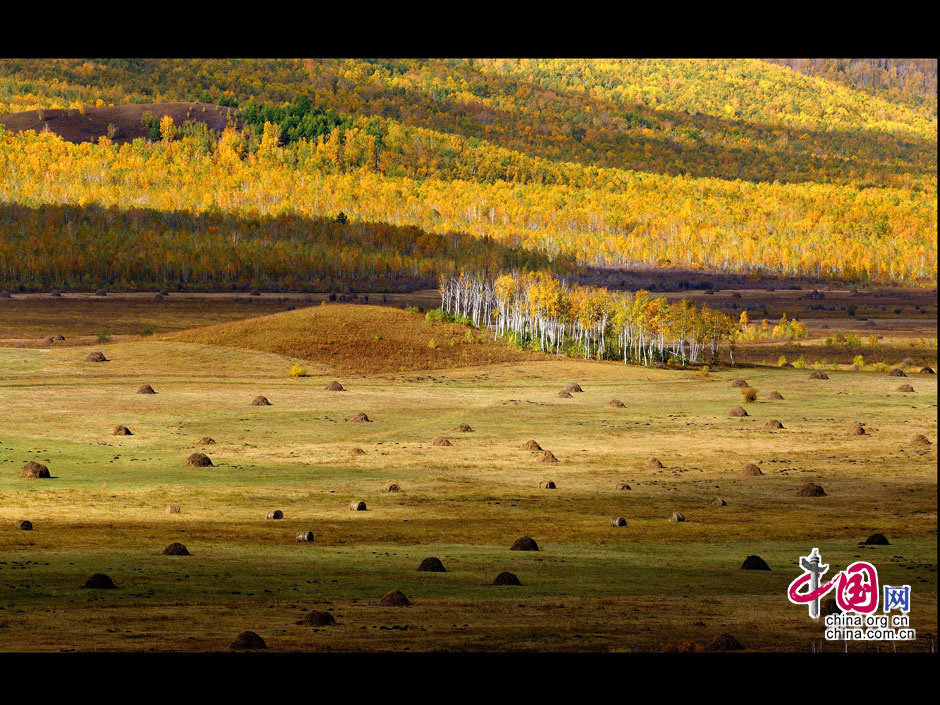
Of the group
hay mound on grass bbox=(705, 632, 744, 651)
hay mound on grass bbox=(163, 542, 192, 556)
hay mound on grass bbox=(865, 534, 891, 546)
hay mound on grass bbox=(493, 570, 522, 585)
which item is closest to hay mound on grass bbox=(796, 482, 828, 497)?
hay mound on grass bbox=(865, 534, 891, 546)

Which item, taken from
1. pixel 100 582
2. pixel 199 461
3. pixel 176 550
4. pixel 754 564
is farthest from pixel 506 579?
pixel 199 461

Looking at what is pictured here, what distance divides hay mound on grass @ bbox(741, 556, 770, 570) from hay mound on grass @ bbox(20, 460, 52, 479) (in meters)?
27.2

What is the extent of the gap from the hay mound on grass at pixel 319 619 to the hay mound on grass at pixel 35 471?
84.4 ft

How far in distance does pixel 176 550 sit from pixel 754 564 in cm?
1421

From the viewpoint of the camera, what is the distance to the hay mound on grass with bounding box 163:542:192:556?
33.6 metres

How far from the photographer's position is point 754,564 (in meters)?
32.9

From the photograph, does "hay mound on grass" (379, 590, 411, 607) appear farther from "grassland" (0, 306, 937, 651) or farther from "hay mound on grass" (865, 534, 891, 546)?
"hay mound on grass" (865, 534, 891, 546)

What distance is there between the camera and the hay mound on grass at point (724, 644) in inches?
936

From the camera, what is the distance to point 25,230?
571 ft

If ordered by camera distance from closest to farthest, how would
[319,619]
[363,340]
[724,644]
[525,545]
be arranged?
[724,644], [319,619], [525,545], [363,340]

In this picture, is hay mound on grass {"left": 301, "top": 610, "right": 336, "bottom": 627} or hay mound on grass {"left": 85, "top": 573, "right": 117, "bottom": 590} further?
hay mound on grass {"left": 85, "top": 573, "right": 117, "bottom": 590}

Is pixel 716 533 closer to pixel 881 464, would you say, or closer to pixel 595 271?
pixel 881 464

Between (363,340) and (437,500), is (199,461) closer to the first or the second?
(437,500)

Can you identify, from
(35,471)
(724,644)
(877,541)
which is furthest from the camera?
(35,471)
